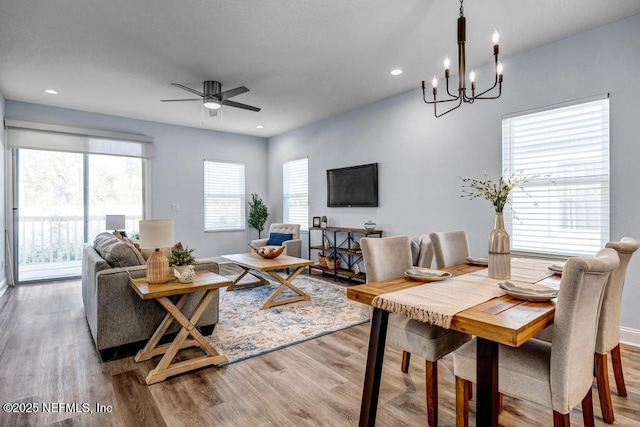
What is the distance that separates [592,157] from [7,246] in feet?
24.4

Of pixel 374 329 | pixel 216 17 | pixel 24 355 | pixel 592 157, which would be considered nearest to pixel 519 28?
pixel 592 157

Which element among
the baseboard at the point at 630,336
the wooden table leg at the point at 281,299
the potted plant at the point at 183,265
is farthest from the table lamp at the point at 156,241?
the baseboard at the point at 630,336

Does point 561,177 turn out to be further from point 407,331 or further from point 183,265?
point 183,265

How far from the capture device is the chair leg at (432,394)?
1.77 meters

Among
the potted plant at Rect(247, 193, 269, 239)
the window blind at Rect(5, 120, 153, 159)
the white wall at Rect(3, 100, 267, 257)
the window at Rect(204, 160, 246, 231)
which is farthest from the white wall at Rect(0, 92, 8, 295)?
the potted plant at Rect(247, 193, 269, 239)

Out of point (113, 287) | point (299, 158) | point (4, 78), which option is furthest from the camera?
point (299, 158)

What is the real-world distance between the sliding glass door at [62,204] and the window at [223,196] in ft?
4.25

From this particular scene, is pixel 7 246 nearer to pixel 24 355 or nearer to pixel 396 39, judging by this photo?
pixel 24 355

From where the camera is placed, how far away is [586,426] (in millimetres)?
1576

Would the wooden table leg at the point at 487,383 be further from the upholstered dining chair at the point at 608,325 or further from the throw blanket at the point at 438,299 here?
the upholstered dining chair at the point at 608,325

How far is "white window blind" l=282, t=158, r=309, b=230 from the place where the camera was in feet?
21.4

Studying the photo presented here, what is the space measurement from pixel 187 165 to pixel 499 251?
5960 millimetres

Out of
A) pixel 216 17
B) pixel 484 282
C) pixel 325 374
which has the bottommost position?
pixel 325 374

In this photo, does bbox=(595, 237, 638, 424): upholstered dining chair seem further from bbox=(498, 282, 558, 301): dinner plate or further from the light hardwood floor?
bbox=(498, 282, 558, 301): dinner plate
